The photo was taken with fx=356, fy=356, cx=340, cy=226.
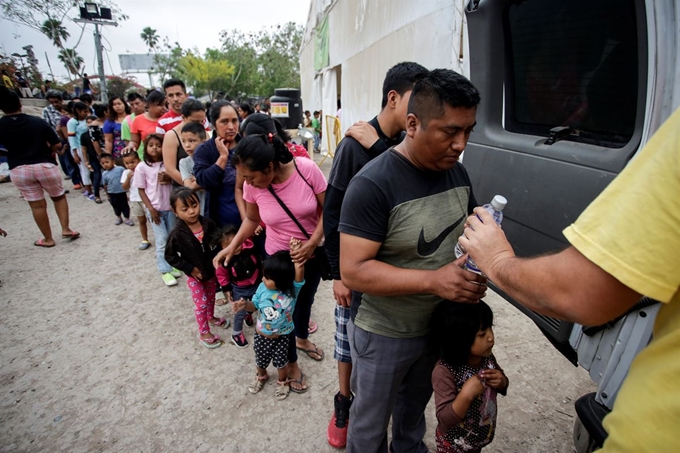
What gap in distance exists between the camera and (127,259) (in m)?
4.94

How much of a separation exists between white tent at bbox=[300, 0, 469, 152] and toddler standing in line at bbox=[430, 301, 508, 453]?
3547mm

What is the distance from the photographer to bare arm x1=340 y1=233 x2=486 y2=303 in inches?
48.3

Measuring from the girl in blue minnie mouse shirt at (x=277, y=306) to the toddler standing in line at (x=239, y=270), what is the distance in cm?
45

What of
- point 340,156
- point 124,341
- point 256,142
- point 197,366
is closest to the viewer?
point 340,156

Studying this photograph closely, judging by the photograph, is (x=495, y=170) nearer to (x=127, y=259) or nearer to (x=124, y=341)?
(x=124, y=341)

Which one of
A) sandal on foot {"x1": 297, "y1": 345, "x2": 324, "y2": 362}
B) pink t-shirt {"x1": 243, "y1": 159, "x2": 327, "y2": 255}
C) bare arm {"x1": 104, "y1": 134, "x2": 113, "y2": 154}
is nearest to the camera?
pink t-shirt {"x1": 243, "y1": 159, "x2": 327, "y2": 255}

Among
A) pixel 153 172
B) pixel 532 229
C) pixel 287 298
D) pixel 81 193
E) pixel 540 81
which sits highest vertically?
pixel 540 81

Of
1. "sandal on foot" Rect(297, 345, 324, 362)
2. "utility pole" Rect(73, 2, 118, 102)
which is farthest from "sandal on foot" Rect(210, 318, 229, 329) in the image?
"utility pole" Rect(73, 2, 118, 102)

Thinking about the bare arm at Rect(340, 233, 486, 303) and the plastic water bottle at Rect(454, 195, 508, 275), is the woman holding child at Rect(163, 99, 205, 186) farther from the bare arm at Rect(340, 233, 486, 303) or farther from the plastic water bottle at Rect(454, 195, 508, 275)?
the plastic water bottle at Rect(454, 195, 508, 275)

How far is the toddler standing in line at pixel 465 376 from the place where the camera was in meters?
1.58

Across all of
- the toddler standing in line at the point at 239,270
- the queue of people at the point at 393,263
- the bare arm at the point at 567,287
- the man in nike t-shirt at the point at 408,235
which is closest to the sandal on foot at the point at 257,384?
the queue of people at the point at 393,263

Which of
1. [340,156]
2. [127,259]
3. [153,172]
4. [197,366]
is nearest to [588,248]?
[340,156]

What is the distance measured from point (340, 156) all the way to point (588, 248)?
4.66 ft

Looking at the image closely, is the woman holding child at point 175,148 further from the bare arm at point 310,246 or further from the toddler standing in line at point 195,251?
the bare arm at point 310,246
